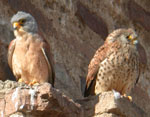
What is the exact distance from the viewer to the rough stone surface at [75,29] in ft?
16.6

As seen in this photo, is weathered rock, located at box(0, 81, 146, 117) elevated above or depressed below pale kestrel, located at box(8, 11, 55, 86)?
below

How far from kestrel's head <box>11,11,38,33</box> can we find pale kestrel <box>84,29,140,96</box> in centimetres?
86

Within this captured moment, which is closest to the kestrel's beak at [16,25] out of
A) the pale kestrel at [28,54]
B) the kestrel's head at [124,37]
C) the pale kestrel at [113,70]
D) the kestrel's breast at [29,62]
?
the pale kestrel at [28,54]

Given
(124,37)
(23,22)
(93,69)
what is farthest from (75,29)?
(23,22)

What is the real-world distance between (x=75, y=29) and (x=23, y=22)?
122 centimetres

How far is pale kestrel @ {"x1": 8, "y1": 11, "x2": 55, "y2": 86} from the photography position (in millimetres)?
4629

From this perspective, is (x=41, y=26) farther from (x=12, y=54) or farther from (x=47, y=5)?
(x=12, y=54)

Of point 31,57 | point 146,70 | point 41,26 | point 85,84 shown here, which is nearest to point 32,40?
point 31,57

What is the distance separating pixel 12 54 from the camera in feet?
15.4

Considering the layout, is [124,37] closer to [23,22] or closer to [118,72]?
[118,72]

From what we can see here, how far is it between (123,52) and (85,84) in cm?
55

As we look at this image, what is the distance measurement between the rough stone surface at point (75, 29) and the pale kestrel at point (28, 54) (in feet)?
0.45

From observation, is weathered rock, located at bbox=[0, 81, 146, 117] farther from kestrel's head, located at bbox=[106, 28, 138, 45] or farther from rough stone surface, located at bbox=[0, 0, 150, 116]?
kestrel's head, located at bbox=[106, 28, 138, 45]

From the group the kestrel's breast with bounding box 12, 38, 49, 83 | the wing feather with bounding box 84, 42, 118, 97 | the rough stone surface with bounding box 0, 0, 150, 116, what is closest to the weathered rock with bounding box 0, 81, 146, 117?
the kestrel's breast with bounding box 12, 38, 49, 83
